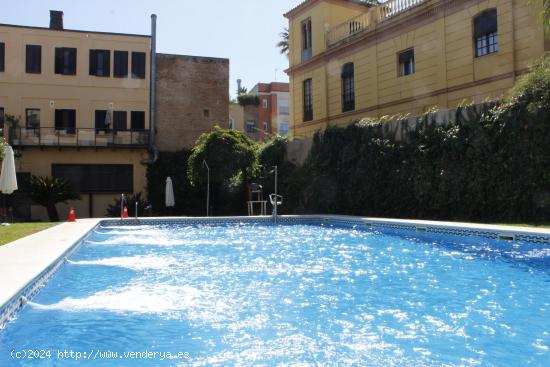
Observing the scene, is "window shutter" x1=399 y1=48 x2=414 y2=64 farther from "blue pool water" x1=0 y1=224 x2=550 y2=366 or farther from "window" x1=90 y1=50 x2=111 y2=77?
"window" x1=90 y1=50 x2=111 y2=77

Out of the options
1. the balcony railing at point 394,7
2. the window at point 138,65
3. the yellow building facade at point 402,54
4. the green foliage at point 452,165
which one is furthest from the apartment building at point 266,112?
the green foliage at point 452,165

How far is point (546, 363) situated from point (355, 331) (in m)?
1.45

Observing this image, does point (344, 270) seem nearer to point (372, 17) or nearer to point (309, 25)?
point (372, 17)

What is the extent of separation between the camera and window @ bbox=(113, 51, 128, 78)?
22938 mm

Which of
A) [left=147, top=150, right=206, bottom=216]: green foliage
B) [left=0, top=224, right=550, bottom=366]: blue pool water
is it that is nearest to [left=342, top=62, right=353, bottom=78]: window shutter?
[left=147, top=150, right=206, bottom=216]: green foliage

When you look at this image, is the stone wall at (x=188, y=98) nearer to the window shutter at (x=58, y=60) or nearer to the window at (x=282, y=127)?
the window shutter at (x=58, y=60)

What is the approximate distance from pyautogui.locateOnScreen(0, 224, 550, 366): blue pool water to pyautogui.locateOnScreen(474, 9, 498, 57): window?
29.4ft

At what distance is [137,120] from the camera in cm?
2320

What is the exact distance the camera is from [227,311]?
187 inches

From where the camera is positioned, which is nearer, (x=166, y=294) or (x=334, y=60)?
(x=166, y=294)

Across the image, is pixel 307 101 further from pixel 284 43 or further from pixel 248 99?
pixel 248 99

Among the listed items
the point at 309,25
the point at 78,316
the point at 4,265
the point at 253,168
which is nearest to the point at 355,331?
the point at 78,316

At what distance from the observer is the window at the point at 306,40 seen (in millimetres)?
23720

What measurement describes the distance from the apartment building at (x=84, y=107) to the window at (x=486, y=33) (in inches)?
577
